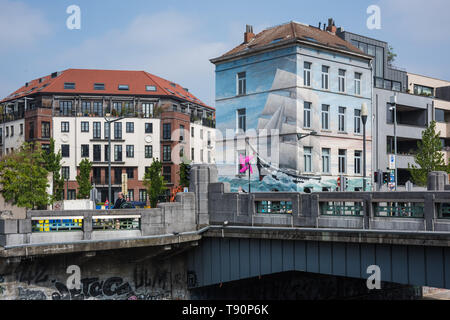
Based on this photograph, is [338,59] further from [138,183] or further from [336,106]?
[138,183]

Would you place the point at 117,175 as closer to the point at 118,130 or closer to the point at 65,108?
the point at 118,130

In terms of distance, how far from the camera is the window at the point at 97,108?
8262cm

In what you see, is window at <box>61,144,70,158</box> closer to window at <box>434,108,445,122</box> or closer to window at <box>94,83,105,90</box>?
window at <box>94,83,105,90</box>

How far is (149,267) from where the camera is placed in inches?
828

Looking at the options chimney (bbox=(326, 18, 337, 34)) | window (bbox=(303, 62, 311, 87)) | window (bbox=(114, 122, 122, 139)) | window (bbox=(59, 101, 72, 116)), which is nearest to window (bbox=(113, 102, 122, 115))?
window (bbox=(114, 122, 122, 139))

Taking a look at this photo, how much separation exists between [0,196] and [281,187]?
23.2 metres

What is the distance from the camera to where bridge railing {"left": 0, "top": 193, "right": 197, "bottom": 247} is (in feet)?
57.6

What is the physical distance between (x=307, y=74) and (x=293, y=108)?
124 inches

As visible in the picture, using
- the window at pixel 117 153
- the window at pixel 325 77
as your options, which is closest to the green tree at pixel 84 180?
the window at pixel 117 153

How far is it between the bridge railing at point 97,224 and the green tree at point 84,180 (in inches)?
2224

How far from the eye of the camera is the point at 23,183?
29453 millimetres

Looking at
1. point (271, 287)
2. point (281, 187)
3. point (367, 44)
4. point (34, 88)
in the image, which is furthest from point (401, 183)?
point (34, 88)

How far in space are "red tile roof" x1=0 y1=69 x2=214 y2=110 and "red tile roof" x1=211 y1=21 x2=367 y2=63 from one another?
125ft

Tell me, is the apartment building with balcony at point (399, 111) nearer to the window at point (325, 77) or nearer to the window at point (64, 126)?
the window at point (325, 77)
